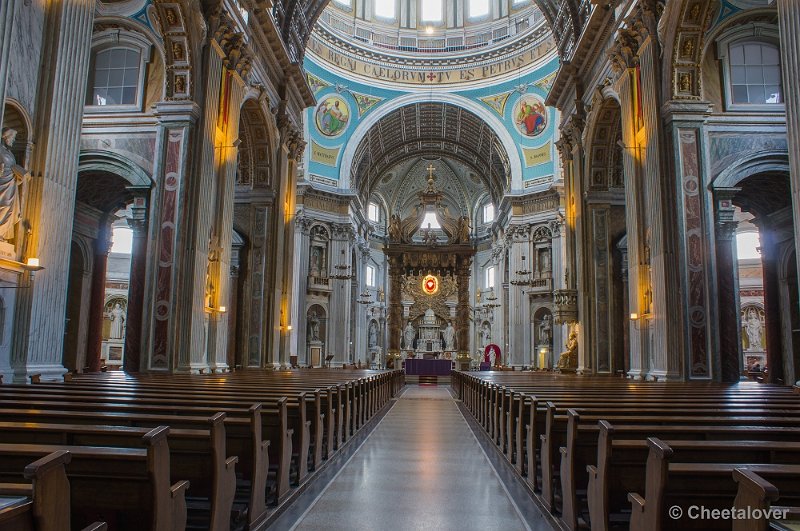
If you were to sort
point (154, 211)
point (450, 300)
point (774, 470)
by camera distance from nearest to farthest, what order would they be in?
point (774, 470), point (154, 211), point (450, 300)

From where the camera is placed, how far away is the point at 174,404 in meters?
4.45

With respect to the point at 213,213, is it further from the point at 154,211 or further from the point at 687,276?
the point at 687,276

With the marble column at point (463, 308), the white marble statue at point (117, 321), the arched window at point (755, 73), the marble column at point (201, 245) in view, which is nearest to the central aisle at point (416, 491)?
the marble column at point (201, 245)

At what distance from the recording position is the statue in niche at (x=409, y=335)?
137 feet

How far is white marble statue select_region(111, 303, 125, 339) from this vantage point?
25969mm

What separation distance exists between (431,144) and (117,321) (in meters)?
20.5

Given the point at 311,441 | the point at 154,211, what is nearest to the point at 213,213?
the point at 154,211

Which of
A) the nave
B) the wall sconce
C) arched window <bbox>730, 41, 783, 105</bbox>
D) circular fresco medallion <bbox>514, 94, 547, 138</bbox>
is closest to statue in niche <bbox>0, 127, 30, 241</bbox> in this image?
the wall sconce

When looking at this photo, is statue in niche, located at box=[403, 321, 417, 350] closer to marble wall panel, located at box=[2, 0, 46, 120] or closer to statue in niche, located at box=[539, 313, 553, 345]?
statue in niche, located at box=[539, 313, 553, 345]

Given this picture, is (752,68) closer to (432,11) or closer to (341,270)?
(341,270)

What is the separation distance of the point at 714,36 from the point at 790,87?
5.23m

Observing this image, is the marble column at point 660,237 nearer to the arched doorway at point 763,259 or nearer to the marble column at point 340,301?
the arched doorway at point 763,259

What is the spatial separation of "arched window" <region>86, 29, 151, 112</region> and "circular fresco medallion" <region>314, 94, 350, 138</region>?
687 inches

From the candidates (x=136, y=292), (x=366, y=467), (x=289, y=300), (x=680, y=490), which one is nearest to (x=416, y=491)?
(x=366, y=467)
